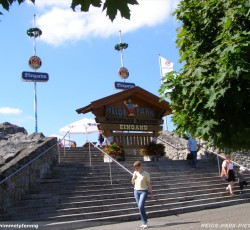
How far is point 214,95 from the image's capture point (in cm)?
526

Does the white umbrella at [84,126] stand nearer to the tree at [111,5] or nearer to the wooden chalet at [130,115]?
the wooden chalet at [130,115]

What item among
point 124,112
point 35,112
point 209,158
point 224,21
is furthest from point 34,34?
point 224,21

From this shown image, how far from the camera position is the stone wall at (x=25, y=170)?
10.3m

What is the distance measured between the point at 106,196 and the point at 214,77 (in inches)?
282

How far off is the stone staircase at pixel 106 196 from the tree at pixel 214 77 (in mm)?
4677

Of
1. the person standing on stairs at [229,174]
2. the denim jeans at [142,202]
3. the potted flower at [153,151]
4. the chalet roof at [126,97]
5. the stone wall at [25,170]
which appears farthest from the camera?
the potted flower at [153,151]

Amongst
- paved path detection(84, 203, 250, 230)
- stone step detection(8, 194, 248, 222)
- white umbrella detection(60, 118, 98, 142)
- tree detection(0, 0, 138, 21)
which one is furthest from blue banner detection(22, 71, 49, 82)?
tree detection(0, 0, 138, 21)

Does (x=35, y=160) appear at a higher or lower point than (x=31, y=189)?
higher

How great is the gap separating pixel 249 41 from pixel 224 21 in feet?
2.76

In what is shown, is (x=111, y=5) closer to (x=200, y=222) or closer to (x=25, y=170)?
(x=200, y=222)

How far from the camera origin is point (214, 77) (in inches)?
213

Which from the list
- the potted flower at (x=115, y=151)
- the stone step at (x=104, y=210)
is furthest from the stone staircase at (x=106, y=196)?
the potted flower at (x=115, y=151)

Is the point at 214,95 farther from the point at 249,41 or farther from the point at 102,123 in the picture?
the point at 102,123

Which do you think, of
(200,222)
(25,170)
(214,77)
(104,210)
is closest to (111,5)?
→ (214,77)
